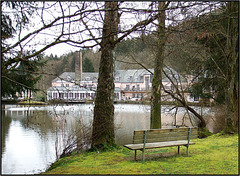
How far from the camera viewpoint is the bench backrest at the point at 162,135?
4.83m

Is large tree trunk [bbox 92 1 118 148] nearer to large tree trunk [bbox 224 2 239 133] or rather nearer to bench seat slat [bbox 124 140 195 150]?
bench seat slat [bbox 124 140 195 150]

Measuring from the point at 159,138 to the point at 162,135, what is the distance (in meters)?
0.09

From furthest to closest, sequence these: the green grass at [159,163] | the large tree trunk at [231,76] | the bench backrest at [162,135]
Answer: the large tree trunk at [231,76] → the bench backrest at [162,135] → the green grass at [159,163]

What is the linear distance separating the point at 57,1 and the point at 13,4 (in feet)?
3.44

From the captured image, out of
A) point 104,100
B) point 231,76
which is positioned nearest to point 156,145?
point 104,100

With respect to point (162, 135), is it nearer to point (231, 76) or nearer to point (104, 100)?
point (104, 100)

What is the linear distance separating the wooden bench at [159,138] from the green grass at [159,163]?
29 cm

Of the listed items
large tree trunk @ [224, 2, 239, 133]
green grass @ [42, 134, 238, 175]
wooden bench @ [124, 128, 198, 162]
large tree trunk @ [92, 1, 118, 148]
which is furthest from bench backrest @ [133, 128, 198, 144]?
large tree trunk @ [224, 2, 239, 133]

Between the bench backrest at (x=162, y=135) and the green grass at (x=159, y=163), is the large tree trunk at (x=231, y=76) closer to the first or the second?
the green grass at (x=159, y=163)

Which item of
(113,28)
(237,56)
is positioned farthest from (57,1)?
(237,56)

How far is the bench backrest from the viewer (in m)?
4.83

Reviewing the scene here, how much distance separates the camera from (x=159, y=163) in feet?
15.6

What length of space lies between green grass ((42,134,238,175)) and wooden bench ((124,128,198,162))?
0.29 m

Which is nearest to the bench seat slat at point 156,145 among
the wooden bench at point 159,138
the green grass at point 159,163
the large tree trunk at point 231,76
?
the wooden bench at point 159,138
